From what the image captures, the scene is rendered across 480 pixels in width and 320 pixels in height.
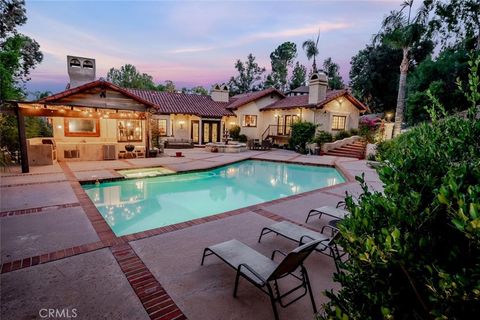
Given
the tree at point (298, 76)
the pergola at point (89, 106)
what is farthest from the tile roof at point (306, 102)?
the tree at point (298, 76)

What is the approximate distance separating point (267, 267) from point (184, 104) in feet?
71.7

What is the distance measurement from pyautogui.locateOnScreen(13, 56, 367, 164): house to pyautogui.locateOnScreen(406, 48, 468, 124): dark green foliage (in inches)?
163

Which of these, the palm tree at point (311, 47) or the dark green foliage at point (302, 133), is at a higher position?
the palm tree at point (311, 47)

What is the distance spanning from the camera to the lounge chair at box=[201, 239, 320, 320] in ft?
8.96

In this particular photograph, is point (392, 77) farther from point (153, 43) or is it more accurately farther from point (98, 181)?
point (98, 181)

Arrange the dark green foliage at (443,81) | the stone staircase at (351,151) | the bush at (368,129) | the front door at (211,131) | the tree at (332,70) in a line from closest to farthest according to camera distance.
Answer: the dark green foliage at (443,81) → the stone staircase at (351,151) → the bush at (368,129) → the front door at (211,131) → the tree at (332,70)

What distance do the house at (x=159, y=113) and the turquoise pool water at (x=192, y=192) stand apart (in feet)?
17.4

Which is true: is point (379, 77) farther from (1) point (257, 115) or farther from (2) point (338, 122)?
(1) point (257, 115)

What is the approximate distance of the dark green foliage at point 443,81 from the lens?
15.9 meters

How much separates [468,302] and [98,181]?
34.8ft

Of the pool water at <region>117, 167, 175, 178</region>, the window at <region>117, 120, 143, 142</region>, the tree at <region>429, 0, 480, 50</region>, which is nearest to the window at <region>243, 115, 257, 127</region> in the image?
the window at <region>117, 120, 143, 142</region>

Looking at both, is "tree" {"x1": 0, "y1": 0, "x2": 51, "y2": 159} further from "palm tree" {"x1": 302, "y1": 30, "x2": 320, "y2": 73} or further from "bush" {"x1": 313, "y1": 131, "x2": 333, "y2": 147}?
"palm tree" {"x1": 302, "y1": 30, "x2": 320, "y2": 73}

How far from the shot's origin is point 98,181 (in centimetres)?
945

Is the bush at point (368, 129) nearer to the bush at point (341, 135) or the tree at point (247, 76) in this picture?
the bush at point (341, 135)
